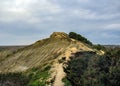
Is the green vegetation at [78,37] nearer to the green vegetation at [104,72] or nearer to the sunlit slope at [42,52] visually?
the sunlit slope at [42,52]

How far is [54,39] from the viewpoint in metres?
70.9

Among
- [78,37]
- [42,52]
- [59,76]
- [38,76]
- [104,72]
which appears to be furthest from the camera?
[78,37]

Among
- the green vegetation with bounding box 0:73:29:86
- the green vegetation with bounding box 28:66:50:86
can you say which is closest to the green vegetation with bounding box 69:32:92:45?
the green vegetation with bounding box 28:66:50:86

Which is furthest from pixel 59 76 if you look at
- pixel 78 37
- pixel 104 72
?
pixel 78 37

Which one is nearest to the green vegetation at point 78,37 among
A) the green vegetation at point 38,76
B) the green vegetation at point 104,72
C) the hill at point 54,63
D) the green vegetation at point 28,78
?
the hill at point 54,63

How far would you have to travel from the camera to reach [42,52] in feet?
219

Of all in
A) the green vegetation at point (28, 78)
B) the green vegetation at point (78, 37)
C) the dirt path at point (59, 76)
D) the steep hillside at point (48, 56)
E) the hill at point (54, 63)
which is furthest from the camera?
the green vegetation at point (78, 37)

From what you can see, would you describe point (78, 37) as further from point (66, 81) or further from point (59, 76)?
point (66, 81)

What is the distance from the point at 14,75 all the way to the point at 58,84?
12.9 m

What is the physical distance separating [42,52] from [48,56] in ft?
13.4

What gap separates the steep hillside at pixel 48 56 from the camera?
51862 millimetres

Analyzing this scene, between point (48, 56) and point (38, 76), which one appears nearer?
point (38, 76)

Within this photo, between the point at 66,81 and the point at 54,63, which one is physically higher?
the point at 54,63

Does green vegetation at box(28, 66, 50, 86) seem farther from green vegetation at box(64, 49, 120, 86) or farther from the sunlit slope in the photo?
green vegetation at box(64, 49, 120, 86)
